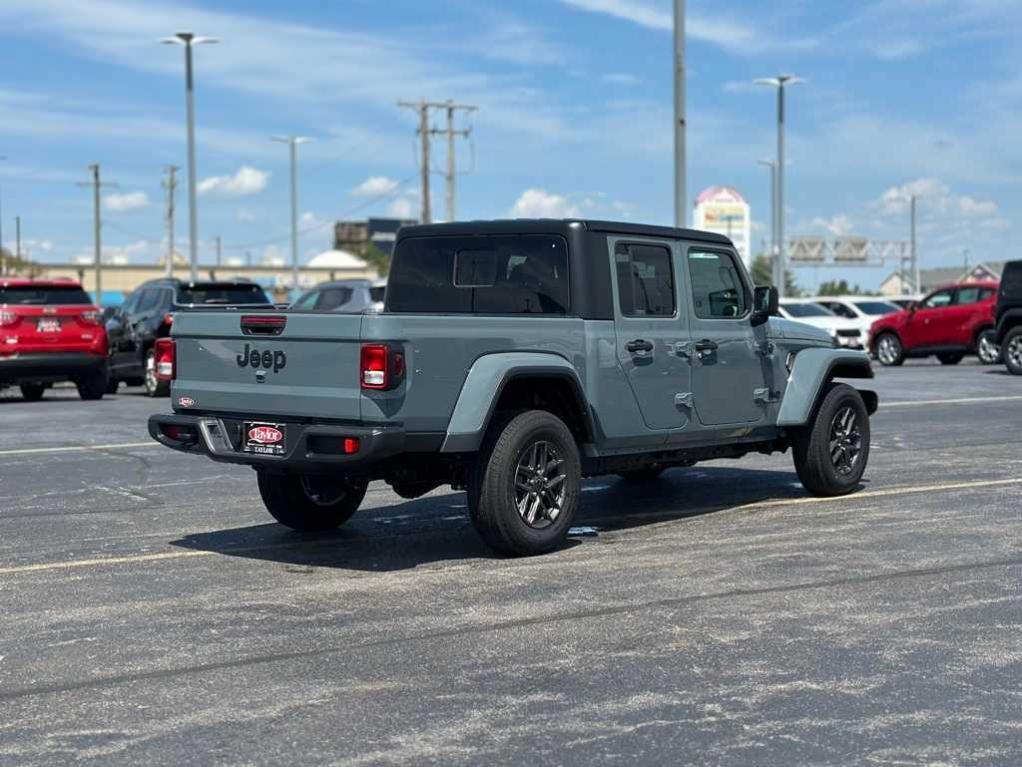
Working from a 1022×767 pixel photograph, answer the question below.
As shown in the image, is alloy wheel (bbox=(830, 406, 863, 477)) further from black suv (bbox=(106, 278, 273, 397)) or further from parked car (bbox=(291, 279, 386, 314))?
black suv (bbox=(106, 278, 273, 397))

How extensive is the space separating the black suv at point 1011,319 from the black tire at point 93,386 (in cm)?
1500

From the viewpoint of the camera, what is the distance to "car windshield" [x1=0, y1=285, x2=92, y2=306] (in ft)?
70.3

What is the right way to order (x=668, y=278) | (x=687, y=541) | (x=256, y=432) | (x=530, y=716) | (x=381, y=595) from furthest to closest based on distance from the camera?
(x=668, y=278) → (x=687, y=541) → (x=256, y=432) → (x=381, y=595) → (x=530, y=716)

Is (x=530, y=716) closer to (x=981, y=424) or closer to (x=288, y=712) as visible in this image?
(x=288, y=712)

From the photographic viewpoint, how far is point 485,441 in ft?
26.8

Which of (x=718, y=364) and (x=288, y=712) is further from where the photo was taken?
(x=718, y=364)

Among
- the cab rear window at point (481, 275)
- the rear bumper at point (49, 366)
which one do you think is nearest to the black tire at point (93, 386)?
the rear bumper at point (49, 366)

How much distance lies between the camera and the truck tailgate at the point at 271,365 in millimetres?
7691

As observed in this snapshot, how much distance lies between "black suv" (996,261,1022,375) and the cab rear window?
60.8ft

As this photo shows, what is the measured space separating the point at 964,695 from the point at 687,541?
3.48 metres

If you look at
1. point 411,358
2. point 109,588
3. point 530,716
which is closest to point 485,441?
point 411,358

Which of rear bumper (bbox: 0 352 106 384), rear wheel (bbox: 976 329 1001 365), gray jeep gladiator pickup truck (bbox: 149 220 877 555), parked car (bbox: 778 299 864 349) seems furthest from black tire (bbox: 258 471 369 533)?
parked car (bbox: 778 299 864 349)

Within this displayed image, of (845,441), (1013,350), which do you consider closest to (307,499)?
(845,441)

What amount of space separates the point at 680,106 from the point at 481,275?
18.5m
